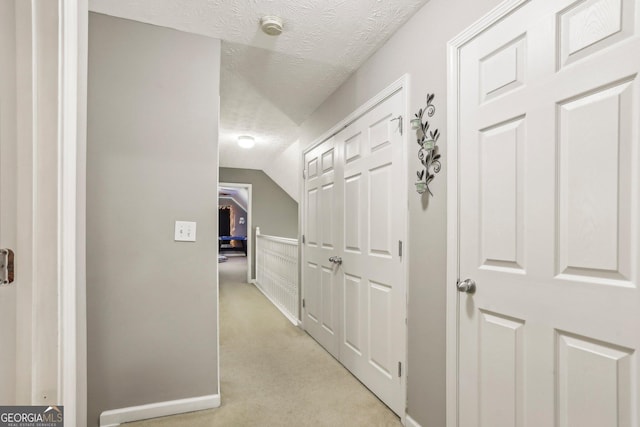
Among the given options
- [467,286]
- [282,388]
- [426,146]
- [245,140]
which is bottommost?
[282,388]

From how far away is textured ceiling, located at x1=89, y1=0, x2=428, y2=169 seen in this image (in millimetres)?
1707

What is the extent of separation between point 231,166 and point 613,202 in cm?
579

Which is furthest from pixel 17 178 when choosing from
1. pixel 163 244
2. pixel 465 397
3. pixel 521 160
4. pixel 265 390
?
pixel 265 390

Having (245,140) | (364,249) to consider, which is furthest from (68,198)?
(245,140)

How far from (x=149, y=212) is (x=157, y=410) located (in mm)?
1163

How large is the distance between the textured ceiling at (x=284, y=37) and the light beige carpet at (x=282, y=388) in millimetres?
2317

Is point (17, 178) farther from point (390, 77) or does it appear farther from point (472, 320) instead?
point (390, 77)

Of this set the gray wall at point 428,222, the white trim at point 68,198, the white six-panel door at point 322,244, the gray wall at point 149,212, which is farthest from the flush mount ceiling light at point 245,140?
the white trim at point 68,198

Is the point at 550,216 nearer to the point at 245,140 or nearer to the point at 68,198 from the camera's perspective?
the point at 68,198

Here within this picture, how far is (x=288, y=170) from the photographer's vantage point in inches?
214

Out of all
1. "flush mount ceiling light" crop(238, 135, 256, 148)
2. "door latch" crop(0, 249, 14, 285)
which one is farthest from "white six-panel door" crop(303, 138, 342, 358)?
"door latch" crop(0, 249, 14, 285)

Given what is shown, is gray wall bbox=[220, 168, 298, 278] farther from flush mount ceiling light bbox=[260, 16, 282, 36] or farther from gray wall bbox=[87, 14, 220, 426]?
flush mount ceiling light bbox=[260, 16, 282, 36]

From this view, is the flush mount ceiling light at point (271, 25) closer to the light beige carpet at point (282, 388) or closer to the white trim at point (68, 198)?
the white trim at point (68, 198)

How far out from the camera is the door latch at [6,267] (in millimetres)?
753
